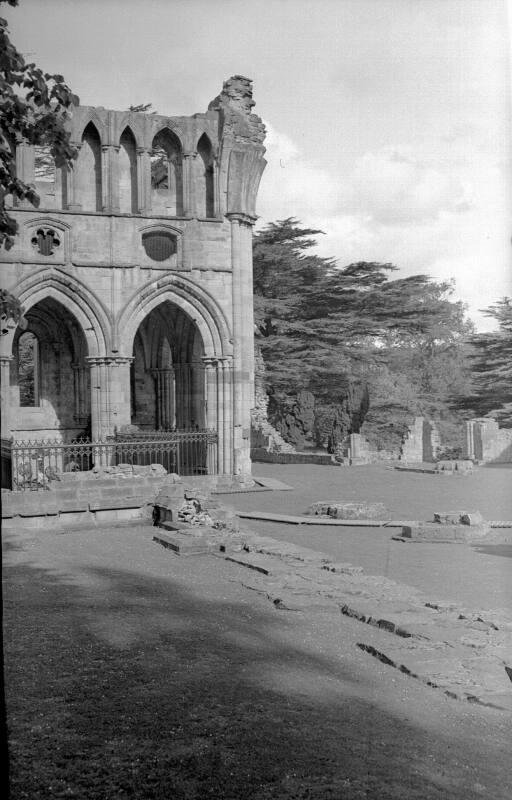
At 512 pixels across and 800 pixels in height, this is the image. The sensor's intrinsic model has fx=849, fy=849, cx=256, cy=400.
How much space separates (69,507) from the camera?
1548 centimetres

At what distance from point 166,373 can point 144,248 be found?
216 inches

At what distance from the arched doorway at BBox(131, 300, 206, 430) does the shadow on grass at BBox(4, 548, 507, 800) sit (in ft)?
62.8

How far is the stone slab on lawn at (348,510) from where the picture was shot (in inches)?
665

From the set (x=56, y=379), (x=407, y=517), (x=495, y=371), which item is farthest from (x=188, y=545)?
(x=495, y=371)

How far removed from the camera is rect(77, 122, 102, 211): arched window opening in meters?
23.9

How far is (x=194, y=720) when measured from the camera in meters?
5.37

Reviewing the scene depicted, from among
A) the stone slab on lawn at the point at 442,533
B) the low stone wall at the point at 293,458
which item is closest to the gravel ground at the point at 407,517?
the stone slab on lawn at the point at 442,533

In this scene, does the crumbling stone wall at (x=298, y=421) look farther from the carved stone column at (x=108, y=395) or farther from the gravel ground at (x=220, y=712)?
the gravel ground at (x=220, y=712)

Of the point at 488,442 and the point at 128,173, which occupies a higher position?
the point at 128,173

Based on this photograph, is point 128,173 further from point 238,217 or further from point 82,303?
point 82,303

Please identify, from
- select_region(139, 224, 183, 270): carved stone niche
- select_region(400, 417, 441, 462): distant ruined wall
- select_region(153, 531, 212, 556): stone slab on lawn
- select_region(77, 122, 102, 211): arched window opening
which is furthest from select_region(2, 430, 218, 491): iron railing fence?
select_region(400, 417, 441, 462): distant ruined wall

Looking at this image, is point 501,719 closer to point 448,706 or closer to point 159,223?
point 448,706

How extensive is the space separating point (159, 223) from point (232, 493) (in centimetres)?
801

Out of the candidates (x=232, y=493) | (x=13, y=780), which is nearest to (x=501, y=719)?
(x=13, y=780)
